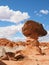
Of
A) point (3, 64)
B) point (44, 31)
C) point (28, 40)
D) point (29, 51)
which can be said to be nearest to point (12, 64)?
point (3, 64)

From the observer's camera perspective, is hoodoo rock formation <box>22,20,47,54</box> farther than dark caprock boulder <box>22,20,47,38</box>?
No

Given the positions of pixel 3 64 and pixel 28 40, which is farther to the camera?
pixel 28 40

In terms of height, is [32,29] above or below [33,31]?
above

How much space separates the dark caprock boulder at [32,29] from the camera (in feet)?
118

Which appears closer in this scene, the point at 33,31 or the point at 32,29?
the point at 32,29

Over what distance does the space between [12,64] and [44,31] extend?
1611 centimetres

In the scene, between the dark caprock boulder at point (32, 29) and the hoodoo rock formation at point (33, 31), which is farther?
the dark caprock boulder at point (32, 29)

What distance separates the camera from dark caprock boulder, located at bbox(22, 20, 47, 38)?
1420 inches

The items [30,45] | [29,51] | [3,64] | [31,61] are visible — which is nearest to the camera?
[3,64]

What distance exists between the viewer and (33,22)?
36500mm

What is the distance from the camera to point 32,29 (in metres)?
36.2

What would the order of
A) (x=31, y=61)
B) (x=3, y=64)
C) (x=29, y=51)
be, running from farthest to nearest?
(x=29, y=51) < (x=31, y=61) < (x=3, y=64)

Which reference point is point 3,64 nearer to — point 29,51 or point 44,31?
point 29,51

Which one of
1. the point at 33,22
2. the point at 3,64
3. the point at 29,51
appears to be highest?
the point at 33,22
